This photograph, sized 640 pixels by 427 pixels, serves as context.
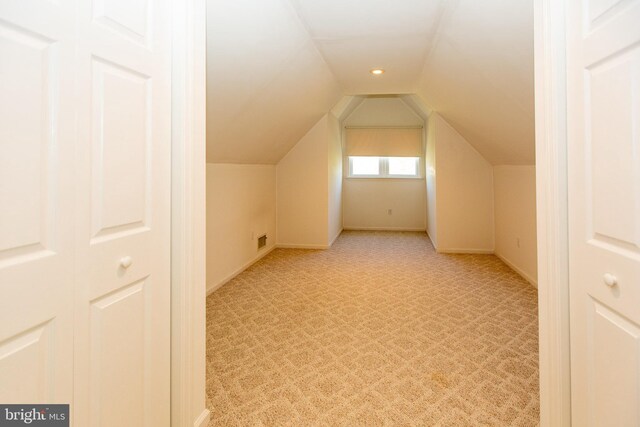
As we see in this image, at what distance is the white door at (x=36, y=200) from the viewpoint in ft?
2.61

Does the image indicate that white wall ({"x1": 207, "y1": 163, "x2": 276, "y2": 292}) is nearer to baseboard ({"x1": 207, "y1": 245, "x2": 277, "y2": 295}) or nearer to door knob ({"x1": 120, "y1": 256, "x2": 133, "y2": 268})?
baseboard ({"x1": 207, "y1": 245, "x2": 277, "y2": 295})

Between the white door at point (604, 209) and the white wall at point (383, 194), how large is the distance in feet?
21.0

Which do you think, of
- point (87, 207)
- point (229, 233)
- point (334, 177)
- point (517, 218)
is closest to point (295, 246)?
point (334, 177)

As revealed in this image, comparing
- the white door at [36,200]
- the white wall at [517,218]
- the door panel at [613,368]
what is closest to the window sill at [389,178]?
the white wall at [517,218]

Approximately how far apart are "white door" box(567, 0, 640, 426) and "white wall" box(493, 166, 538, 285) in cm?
286

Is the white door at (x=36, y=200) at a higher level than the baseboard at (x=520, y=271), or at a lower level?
higher

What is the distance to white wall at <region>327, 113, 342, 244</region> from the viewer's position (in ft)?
19.7

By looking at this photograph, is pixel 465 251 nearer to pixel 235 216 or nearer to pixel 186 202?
pixel 235 216

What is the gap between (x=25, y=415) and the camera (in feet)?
2.80

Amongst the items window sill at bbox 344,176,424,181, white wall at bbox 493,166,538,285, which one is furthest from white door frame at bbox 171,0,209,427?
window sill at bbox 344,176,424,181

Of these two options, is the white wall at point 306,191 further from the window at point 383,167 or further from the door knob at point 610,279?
the door knob at point 610,279

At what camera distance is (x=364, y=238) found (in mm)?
6727

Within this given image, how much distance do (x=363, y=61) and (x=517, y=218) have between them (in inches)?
101

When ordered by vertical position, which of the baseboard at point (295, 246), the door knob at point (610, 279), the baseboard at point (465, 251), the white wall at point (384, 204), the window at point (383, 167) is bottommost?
the baseboard at point (465, 251)
